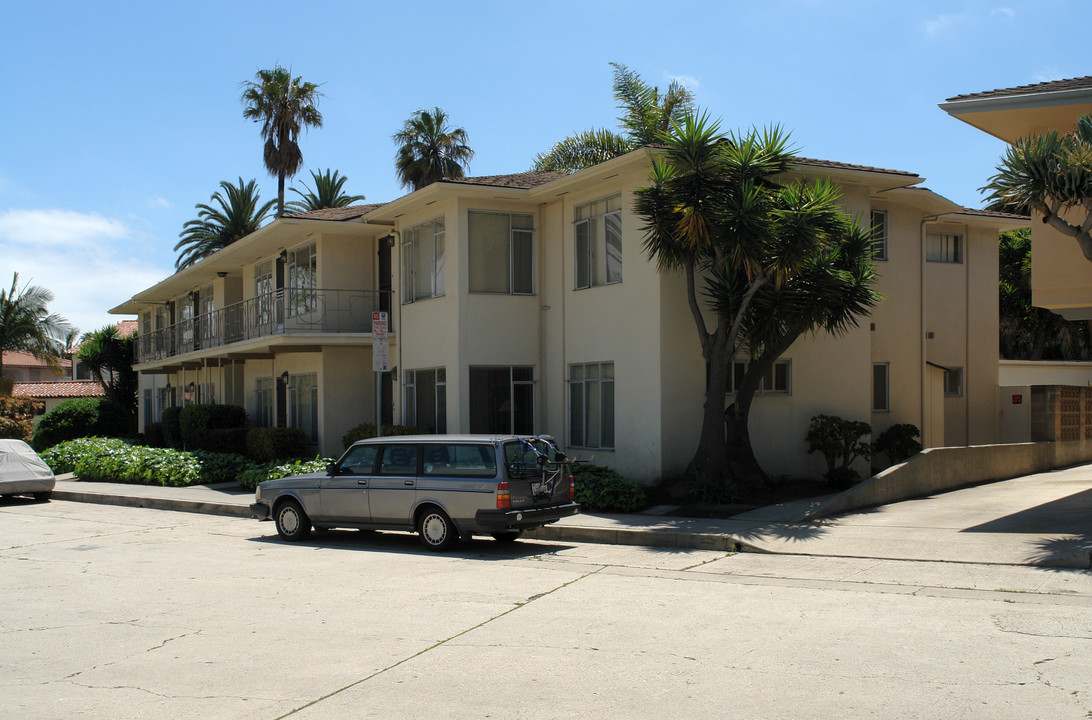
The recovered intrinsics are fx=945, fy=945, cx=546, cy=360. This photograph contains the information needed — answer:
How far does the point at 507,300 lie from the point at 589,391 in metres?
2.70

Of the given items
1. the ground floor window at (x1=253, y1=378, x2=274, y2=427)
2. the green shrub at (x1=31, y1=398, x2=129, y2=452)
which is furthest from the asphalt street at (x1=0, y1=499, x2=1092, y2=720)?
the green shrub at (x1=31, y1=398, x2=129, y2=452)

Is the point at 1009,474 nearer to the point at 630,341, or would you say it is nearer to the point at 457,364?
the point at 630,341

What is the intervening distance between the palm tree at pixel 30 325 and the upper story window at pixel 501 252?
122 ft

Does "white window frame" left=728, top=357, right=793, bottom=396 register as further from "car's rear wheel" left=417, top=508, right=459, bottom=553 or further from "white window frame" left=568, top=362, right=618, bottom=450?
"car's rear wheel" left=417, top=508, right=459, bottom=553

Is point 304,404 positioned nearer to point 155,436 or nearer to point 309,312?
point 309,312

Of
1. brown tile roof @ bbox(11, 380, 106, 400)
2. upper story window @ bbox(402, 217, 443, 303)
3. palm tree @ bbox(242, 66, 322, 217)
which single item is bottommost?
brown tile roof @ bbox(11, 380, 106, 400)

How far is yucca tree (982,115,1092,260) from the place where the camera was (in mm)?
12266

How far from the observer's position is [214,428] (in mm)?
26531

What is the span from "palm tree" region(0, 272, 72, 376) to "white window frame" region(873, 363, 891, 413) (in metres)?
42.3

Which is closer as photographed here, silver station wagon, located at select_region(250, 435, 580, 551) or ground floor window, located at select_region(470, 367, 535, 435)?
silver station wagon, located at select_region(250, 435, 580, 551)

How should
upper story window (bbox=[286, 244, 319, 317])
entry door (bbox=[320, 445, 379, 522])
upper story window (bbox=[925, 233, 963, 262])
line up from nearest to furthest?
entry door (bbox=[320, 445, 379, 522]) < upper story window (bbox=[925, 233, 963, 262]) < upper story window (bbox=[286, 244, 319, 317])

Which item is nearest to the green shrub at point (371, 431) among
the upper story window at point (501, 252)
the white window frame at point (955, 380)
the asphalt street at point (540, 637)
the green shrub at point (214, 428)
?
the upper story window at point (501, 252)

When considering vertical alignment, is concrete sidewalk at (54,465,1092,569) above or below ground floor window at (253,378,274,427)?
below

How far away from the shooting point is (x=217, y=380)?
33000mm
